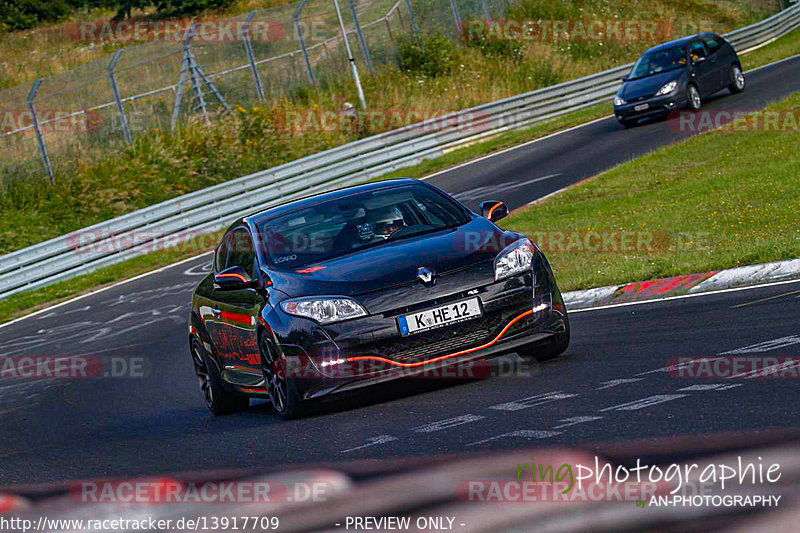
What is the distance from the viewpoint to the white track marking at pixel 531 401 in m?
6.94

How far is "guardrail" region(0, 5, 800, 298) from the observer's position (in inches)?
939

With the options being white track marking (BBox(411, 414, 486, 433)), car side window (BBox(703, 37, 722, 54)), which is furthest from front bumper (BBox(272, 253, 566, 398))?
car side window (BBox(703, 37, 722, 54))

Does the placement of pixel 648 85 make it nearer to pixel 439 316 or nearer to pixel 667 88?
pixel 667 88

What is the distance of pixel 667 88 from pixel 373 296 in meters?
21.9

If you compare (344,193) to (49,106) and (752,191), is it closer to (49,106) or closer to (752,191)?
(752,191)

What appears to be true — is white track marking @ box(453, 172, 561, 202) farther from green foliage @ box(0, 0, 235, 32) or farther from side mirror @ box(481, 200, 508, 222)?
green foliage @ box(0, 0, 235, 32)

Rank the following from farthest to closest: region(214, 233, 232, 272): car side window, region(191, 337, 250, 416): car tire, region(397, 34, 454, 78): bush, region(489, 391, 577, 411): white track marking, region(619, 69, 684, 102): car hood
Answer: region(397, 34, 454, 78): bush
region(619, 69, 684, 102): car hood
region(214, 233, 232, 272): car side window
region(191, 337, 250, 416): car tire
region(489, 391, 577, 411): white track marking

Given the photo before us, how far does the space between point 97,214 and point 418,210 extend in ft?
72.6

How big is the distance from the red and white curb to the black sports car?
2897 millimetres

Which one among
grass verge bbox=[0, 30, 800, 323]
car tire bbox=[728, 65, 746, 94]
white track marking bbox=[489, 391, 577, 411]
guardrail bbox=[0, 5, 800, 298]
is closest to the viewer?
white track marking bbox=[489, 391, 577, 411]

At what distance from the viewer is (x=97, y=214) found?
29797 mm

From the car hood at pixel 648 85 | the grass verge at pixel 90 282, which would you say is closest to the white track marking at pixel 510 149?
the car hood at pixel 648 85

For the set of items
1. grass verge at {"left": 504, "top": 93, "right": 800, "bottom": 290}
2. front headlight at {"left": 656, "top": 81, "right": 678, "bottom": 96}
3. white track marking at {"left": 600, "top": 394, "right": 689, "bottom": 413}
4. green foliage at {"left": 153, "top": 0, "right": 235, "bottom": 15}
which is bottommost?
green foliage at {"left": 153, "top": 0, "right": 235, "bottom": 15}

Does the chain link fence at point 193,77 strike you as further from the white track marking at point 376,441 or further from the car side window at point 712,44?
the white track marking at point 376,441
